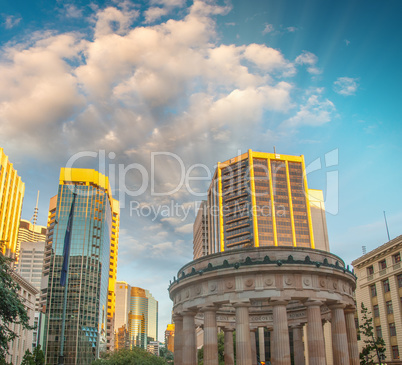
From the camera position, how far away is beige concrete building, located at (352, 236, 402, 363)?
64875 mm

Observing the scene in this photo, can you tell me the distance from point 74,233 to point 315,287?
499 feet

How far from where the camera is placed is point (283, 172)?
192500mm

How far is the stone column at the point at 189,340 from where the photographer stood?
39.4 metres

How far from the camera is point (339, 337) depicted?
3662 cm

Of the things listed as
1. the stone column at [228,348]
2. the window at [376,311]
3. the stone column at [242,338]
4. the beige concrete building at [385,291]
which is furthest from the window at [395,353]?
the stone column at [242,338]

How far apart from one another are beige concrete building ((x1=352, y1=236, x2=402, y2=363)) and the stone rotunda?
30.7m

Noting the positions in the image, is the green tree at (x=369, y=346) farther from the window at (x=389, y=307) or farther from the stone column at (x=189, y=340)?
the stone column at (x=189, y=340)

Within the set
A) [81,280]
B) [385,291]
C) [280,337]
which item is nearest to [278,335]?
[280,337]

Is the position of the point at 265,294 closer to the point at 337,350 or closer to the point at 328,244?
the point at 337,350

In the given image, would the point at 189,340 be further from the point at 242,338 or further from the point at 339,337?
the point at 339,337

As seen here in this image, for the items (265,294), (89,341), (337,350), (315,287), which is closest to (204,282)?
(265,294)

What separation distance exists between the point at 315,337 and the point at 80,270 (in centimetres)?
15001

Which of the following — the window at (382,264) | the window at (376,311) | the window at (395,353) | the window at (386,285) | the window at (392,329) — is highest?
the window at (382,264)

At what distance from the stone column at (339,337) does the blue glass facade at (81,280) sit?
447ft
